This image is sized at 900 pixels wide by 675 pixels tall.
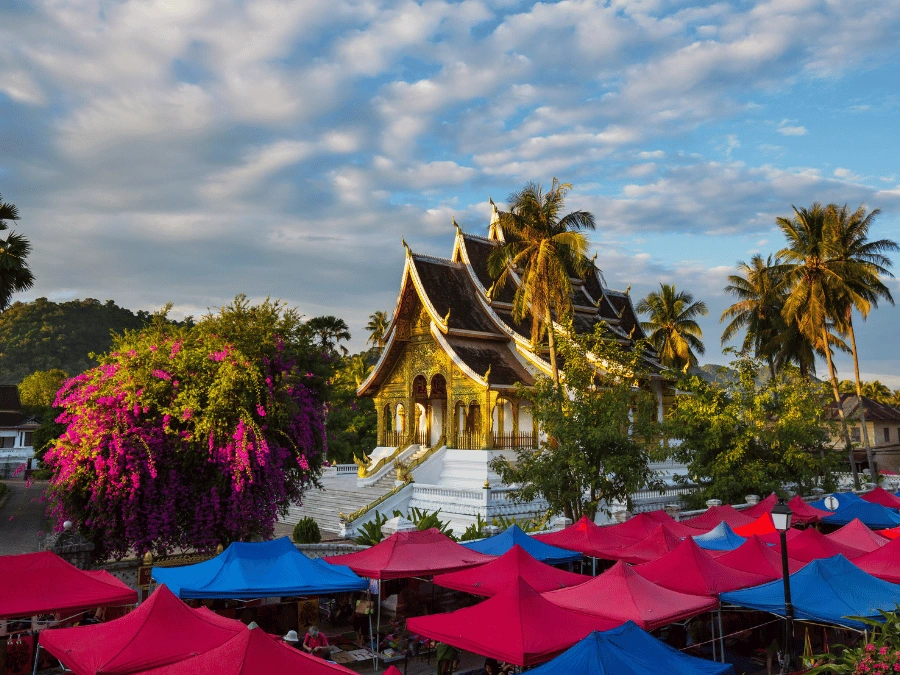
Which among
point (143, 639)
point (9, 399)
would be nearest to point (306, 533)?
point (143, 639)

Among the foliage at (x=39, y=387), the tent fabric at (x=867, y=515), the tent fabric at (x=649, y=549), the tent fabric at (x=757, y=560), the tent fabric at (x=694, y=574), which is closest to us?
the tent fabric at (x=694, y=574)

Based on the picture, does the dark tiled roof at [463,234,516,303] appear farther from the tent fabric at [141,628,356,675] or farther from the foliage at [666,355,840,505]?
the tent fabric at [141,628,356,675]

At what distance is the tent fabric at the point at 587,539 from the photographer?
46.6ft

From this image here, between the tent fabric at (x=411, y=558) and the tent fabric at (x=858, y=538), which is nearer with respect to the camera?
the tent fabric at (x=411, y=558)

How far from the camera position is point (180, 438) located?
42.2ft

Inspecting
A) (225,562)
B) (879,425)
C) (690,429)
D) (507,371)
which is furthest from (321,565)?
(879,425)

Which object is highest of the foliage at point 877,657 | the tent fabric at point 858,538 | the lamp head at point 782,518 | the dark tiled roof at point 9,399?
the dark tiled roof at point 9,399

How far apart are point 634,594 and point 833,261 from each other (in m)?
26.4

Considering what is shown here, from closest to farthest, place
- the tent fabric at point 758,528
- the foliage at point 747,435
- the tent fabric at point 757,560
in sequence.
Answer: the tent fabric at point 757,560 < the tent fabric at point 758,528 < the foliage at point 747,435

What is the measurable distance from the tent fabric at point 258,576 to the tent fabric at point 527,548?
353 cm

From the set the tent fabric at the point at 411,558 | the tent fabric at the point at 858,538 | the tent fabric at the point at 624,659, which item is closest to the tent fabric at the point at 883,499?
the tent fabric at the point at 858,538

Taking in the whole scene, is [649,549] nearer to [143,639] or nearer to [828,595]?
[828,595]

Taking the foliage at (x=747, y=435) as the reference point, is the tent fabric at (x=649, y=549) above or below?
below

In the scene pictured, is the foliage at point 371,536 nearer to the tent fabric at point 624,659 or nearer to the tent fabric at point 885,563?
the tent fabric at point 885,563
